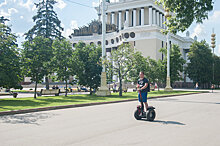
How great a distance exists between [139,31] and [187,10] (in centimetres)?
5641

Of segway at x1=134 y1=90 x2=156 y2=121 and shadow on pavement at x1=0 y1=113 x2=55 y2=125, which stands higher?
segway at x1=134 y1=90 x2=156 y2=121

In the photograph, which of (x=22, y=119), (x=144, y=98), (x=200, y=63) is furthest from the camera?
(x=200, y=63)

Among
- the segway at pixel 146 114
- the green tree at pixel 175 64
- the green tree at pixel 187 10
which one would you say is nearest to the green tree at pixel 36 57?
the green tree at pixel 187 10

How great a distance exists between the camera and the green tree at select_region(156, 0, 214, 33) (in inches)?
641

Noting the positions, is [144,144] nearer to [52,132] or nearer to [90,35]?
[52,132]

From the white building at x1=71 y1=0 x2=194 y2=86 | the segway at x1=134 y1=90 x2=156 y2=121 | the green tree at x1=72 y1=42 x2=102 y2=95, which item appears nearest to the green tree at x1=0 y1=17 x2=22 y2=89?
the green tree at x1=72 y1=42 x2=102 y2=95

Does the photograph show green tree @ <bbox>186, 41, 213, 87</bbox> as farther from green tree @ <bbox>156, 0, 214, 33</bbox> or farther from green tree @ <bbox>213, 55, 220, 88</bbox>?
green tree @ <bbox>156, 0, 214, 33</bbox>

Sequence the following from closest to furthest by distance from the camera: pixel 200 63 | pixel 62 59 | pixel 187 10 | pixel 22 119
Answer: pixel 22 119
pixel 187 10
pixel 62 59
pixel 200 63

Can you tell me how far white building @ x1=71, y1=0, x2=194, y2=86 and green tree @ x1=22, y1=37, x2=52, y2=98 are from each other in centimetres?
4542

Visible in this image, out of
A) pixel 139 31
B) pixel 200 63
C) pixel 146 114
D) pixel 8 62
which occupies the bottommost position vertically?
pixel 146 114

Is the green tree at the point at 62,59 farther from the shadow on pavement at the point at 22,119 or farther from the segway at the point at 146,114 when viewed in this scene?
the segway at the point at 146,114

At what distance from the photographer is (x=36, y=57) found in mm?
22625

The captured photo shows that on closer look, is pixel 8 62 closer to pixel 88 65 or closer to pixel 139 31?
pixel 88 65

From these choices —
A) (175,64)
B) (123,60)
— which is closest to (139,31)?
(175,64)
